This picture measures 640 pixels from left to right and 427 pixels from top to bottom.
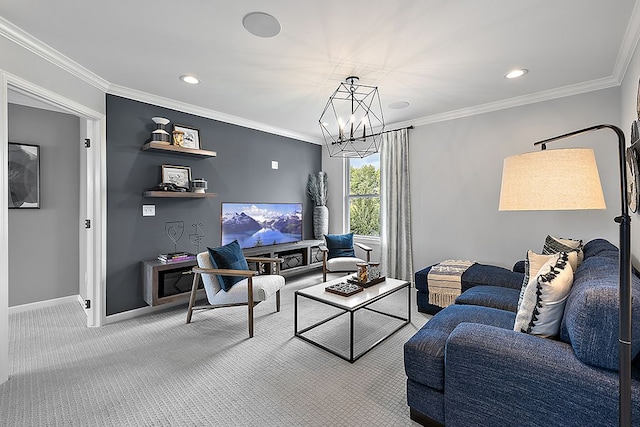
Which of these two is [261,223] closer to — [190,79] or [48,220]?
[190,79]

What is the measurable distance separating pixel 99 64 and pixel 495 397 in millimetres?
3803

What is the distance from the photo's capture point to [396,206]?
187 inches

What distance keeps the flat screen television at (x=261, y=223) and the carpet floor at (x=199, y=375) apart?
143cm

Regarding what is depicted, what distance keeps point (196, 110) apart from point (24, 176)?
2.12 meters

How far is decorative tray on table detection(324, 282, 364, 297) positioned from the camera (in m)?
2.75

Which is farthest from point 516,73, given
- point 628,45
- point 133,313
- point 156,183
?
point 133,313

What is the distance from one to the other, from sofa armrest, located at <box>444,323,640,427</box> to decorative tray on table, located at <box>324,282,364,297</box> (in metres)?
1.24

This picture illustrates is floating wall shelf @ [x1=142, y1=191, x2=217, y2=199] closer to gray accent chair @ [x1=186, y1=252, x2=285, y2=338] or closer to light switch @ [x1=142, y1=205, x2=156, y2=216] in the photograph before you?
light switch @ [x1=142, y1=205, x2=156, y2=216]

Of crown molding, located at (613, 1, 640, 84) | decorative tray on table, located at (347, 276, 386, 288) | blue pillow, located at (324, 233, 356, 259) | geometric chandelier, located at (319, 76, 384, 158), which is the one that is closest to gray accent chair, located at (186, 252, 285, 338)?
decorative tray on table, located at (347, 276, 386, 288)

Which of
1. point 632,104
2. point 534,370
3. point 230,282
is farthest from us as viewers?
point 230,282

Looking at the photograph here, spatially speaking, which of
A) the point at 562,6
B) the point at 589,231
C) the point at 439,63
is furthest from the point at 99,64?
the point at 589,231

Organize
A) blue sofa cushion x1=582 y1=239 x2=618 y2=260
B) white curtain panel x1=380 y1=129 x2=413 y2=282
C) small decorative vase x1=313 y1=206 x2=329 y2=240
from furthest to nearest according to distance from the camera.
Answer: small decorative vase x1=313 y1=206 x2=329 y2=240, white curtain panel x1=380 y1=129 x2=413 y2=282, blue sofa cushion x1=582 y1=239 x2=618 y2=260

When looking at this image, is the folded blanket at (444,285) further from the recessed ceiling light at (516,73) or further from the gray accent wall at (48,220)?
the gray accent wall at (48,220)

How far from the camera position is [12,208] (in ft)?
11.5
